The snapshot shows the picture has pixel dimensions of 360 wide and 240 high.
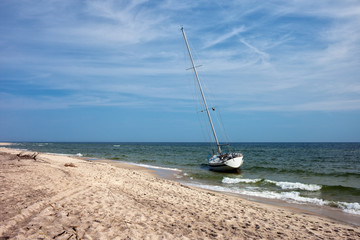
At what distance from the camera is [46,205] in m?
6.90

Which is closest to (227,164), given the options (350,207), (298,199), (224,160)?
(224,160)

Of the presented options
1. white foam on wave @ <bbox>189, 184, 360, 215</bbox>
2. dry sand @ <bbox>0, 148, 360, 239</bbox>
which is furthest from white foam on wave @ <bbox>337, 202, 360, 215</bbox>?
dry sand @ <bbox>0, 148, 360, 239</bbox>

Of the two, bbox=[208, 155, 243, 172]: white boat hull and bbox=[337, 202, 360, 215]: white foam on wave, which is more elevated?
bbox=[208, 155, 243, 172]: white boat hull

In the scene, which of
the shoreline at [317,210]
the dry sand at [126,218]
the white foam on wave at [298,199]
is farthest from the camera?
the white foam on wave at [298,199]

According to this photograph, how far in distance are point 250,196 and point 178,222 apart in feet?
26.5

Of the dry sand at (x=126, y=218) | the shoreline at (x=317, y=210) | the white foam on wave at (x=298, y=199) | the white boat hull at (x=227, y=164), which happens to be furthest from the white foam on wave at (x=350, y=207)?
the white boat hull at (x=227, y=164)

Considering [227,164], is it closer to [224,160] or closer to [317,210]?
[224,160]

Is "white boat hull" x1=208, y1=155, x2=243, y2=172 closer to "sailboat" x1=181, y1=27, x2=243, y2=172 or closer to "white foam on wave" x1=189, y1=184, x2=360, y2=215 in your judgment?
"sailboat" x1=181, y1=27, x2=243, y2=172

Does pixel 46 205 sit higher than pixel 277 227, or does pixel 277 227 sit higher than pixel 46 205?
pixel 46 205

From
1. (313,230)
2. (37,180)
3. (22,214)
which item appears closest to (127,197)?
(22,214)

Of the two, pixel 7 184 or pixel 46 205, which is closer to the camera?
pixel 46 205

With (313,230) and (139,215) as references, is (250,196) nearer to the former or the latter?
(313,230)

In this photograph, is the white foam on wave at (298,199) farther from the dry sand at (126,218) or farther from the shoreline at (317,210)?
the dry sand at (126,218)

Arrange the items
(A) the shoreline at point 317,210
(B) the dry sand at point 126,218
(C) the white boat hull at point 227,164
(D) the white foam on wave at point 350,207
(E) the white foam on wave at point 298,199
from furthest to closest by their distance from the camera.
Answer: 1. (C) the white boat hull at point 227,164
2. (E) the white foam on wave at point 298,199
3. (D) the white foam on wave at point 350,207
4. (A) the shoreline at point 317,210
5. (B) the dry sand at point 126,218
